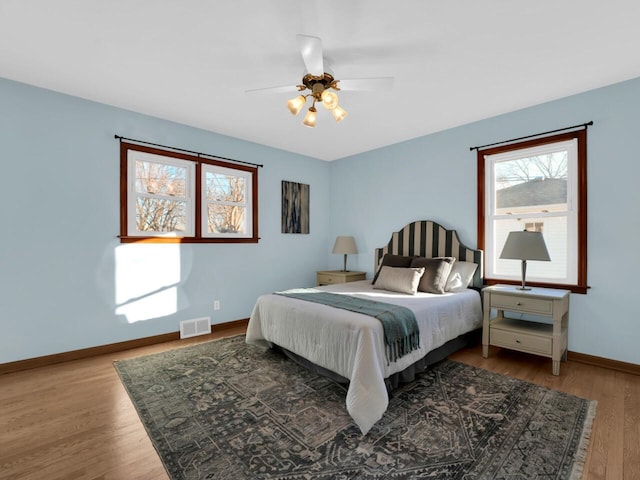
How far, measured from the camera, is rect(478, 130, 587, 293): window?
9.88 feet

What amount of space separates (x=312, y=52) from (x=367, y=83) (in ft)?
1.71

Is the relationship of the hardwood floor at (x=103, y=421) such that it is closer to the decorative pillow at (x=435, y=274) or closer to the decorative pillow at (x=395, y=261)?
the decorative pillow at (x=435, y=274)

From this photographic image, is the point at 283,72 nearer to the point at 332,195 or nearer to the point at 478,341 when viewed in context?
the point at 332,195

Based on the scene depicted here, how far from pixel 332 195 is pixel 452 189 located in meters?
2.17

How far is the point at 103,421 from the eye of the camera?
2.01 meters

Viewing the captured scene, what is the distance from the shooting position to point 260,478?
152 cm

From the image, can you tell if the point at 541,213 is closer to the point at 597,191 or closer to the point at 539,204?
the point at 539,204

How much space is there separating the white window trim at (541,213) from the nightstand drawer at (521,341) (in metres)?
0.76

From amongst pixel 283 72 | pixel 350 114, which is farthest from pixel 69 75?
pixel 350 114

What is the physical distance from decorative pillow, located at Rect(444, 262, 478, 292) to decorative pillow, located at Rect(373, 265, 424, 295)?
15.6 inches

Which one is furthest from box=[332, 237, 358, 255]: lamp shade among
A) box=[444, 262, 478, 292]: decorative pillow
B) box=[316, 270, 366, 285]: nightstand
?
box=[444, 262, 478, 292]: decorative pillow

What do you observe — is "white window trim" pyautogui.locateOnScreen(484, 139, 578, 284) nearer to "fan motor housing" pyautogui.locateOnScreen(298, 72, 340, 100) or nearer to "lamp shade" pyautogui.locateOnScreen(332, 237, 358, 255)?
"lamp shade" pyautogui.locateOnScreen(332, 237, 358, 255)

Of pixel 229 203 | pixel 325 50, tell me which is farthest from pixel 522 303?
pixel 229 203

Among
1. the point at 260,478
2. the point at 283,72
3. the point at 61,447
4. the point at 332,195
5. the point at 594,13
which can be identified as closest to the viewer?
the point at 260,478
